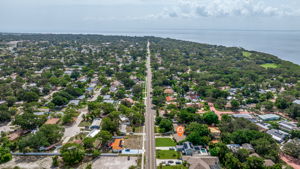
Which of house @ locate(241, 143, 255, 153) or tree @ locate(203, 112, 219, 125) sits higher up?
tree @ locate(203, 112, 219, 125)

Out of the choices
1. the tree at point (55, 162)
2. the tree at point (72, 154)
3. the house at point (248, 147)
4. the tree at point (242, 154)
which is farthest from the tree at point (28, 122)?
the house at point (248, 147)

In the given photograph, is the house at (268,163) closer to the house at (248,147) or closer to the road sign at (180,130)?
the house at (248,147)

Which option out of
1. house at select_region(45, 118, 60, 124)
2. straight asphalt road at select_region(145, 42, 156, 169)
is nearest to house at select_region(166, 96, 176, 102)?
straight asphalt road at select_region(145, 42, 156, 169)

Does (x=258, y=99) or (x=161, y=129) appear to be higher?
(x=258, y=99)

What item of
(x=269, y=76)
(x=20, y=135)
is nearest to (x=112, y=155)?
(x=20, y=135)

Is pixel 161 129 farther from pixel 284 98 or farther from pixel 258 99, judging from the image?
pixel 284 98

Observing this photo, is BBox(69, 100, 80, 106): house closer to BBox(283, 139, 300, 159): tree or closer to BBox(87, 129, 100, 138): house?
BBox(87, 129, 100, 138): house
